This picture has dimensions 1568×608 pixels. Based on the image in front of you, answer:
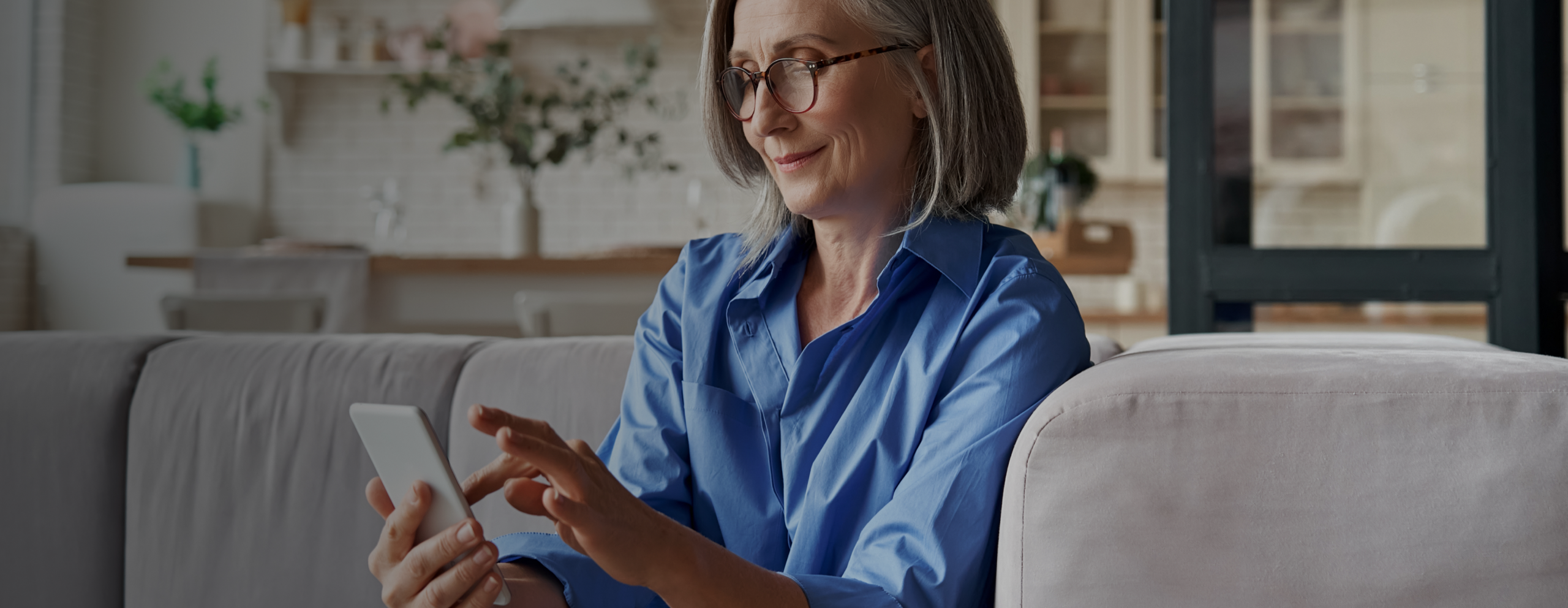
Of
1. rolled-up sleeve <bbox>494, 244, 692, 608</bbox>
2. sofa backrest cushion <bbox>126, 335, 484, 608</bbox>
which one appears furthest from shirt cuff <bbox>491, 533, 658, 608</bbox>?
sofa backrest cushion <bbox>126, 335, 484, 608</bbox>

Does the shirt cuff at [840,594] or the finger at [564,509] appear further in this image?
the shirt cuff at [840,594]

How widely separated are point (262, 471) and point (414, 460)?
0.77 m

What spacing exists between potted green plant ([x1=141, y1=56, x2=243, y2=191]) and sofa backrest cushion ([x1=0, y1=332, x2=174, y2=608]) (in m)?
4.06

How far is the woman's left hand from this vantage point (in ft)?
2.21

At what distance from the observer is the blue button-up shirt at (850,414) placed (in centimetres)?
84

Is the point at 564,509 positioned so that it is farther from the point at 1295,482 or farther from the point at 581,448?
the point at 1295,482

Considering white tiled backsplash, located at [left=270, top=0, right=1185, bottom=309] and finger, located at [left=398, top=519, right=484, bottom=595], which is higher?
white tiled backsplash, located at [left=270, top=0, right=1185, bottom=309]

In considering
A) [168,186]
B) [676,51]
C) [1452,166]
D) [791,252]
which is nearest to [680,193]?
[676,51]

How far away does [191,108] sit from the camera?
5066mm

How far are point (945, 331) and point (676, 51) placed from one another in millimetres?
4772

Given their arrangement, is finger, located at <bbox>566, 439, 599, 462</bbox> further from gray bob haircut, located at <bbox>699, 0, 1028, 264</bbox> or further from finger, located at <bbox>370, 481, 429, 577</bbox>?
gray bob haircut, located at <bbox>699, 0, 1028, 264</bbox>

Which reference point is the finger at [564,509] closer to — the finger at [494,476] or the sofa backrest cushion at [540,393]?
the finger at [494,476]

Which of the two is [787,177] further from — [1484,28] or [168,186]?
[168,186]

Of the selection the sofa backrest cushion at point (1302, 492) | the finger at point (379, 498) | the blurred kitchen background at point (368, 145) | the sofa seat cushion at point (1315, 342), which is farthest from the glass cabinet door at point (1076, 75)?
the finger at point (379, 498)
